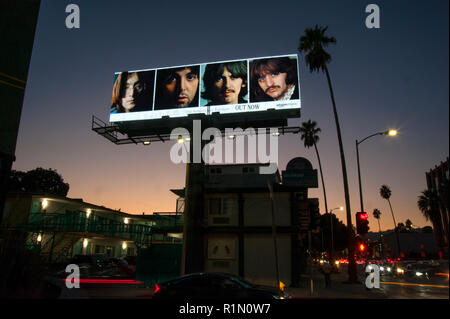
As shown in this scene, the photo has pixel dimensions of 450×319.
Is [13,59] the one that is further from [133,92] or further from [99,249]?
[99,249]

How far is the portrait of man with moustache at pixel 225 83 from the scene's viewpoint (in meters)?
24.6

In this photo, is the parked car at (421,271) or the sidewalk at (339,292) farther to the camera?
the parked car at (421,271)

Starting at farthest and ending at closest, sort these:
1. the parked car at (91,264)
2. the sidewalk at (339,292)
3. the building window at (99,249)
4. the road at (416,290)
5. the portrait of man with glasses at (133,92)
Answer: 1. the building window at (99,249)
2. the portrait of man with glasses at (133,92)
3. the parked car at (91,264)
4. the road at (416,290)
5. the sidewalk at (339,292)

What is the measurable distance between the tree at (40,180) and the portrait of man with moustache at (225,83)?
187ft

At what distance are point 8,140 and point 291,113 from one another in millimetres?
17317

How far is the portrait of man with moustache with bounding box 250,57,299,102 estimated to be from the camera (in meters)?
24.0

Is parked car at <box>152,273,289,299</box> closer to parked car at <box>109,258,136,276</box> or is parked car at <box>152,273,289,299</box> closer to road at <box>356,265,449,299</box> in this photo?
road at <box>356,265,449,299</box>

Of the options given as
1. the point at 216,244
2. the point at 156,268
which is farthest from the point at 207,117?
the point at 156,268

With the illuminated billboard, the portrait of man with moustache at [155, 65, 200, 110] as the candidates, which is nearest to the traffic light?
the illuminated billboard

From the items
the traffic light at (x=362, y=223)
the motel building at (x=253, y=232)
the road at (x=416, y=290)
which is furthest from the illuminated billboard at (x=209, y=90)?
the road at (x=416, y=290)

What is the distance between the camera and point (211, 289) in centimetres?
1134

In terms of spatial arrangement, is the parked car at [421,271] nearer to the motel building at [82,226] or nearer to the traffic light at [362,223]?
the traffic light at [362,223]
